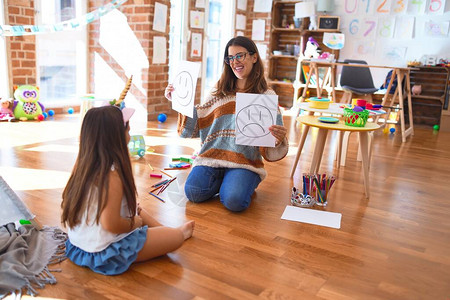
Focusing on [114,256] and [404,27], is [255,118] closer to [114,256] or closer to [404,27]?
[114,256]

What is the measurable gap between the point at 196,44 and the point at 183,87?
3378 mm

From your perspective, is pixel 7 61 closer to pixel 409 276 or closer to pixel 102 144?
pixel 102 144

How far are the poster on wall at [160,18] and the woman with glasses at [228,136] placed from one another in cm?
252

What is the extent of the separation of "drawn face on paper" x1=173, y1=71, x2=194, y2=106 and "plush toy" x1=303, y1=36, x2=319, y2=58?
3.76 metres

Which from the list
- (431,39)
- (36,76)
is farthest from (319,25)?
(36,76)

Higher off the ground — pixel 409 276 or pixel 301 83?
pixel 301 83

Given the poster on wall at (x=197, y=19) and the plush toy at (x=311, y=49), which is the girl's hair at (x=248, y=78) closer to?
the poster on wall at (x=197, y=19)

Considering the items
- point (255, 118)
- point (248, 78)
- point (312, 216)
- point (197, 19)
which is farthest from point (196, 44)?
point (312, 216)

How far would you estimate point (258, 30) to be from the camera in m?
6.61

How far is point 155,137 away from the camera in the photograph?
394 centimetres

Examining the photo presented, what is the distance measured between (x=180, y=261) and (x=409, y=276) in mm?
864

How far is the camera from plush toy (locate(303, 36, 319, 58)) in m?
5.82

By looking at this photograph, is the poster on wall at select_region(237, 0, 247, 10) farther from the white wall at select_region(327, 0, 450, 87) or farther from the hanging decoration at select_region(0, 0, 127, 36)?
the hanging decoration at select_region(0, 0, 127, 36)

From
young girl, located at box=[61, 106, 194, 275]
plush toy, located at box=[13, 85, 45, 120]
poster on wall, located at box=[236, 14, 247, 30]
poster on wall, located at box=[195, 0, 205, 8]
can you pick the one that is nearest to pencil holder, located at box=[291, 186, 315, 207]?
young girl, located at box=[61, 106, 194, 275]
